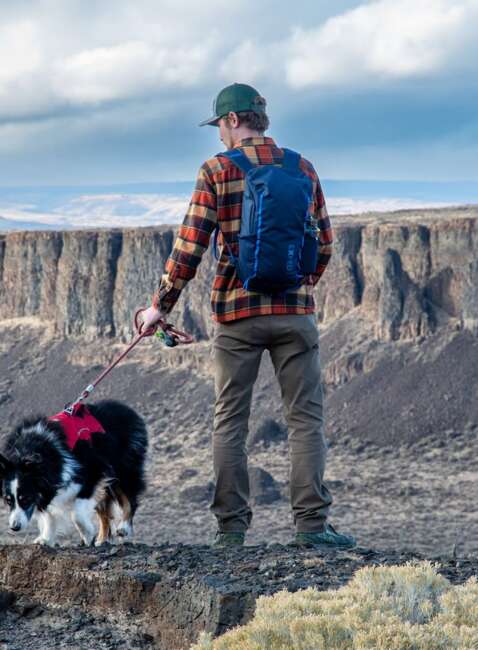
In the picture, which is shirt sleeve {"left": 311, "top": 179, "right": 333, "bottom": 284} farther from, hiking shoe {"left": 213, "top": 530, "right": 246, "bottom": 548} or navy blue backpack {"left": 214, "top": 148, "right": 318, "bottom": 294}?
hiking shoe {"left": 213, "top": 530, "right": 246, "bottom": 548}

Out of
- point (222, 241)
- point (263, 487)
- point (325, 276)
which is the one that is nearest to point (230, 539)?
point (222, 241)

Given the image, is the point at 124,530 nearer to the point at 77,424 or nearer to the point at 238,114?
the point at 77,424

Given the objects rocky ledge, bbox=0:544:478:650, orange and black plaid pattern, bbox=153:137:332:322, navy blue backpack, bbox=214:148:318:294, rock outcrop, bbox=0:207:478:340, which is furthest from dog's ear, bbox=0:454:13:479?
rock outcrop, bbox=0:207:478:340

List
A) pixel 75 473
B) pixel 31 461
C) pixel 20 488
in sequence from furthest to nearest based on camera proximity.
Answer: pixel 75 473 → pixel 20 488 → pixel 31 461

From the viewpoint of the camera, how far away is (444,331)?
97.8ft

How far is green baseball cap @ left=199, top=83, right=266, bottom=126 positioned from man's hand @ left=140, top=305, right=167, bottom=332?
1457mm

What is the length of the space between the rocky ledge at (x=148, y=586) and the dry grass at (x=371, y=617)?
0.63 meters

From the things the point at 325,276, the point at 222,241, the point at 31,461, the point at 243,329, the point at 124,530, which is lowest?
the point at 124,530

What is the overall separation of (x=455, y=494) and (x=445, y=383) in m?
5.00

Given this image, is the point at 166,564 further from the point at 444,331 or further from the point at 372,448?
the point at 444,331

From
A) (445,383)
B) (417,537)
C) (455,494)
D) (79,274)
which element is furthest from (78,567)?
(79,274)

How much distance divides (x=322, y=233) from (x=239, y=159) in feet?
3.28

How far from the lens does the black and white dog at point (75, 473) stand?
925 cm

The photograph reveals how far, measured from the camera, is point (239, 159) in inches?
311
